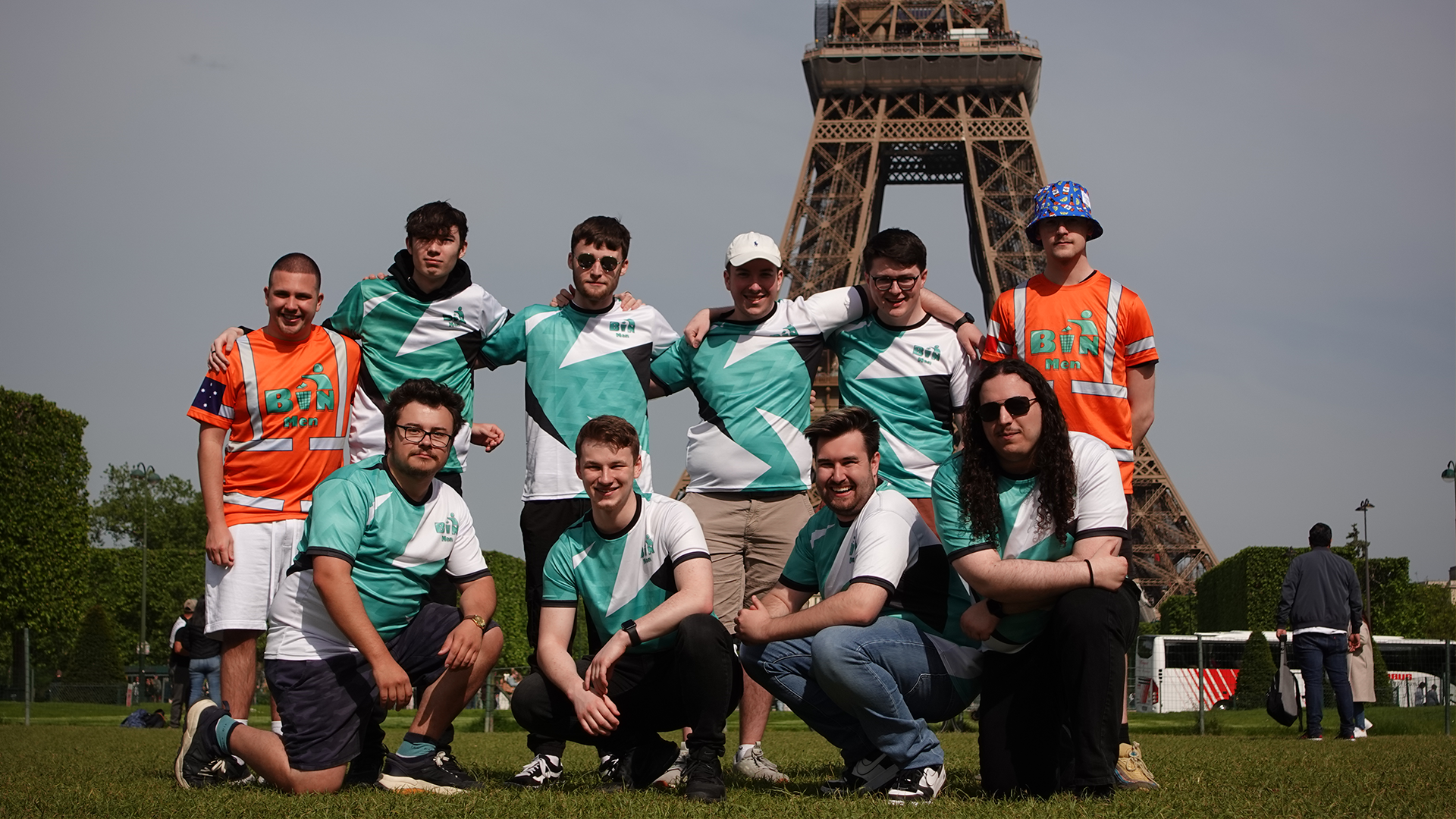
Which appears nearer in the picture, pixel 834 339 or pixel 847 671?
pixel 847 671

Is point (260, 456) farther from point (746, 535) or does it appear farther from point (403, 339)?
point (746, 535)

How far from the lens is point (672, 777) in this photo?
439 centimetres

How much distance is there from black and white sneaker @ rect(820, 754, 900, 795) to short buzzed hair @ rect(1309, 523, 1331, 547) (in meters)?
7.15

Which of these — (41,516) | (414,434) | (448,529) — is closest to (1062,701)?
(448,529)

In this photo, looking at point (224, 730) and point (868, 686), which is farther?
point (224, 730)

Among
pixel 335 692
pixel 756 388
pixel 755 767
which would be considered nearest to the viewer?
pixel 335 692

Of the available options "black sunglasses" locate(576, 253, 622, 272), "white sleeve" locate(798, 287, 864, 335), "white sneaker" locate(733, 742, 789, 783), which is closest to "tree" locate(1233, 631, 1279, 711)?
"white sleeve" locate(798, 287, 864, 335)

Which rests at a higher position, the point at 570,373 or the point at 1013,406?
the point at 570,373

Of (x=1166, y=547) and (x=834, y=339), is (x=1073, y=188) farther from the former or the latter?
(x=1166, y=547)

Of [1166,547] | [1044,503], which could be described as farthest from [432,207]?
[1166,547]

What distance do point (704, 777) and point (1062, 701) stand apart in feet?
3.90

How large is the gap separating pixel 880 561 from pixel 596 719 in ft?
3.52

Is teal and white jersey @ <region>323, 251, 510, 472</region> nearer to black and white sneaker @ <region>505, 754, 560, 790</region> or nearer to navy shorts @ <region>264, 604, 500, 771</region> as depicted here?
navy shorts @ <region>264, 604, 500, 771</region>

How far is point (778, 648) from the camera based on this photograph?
4.28 m
